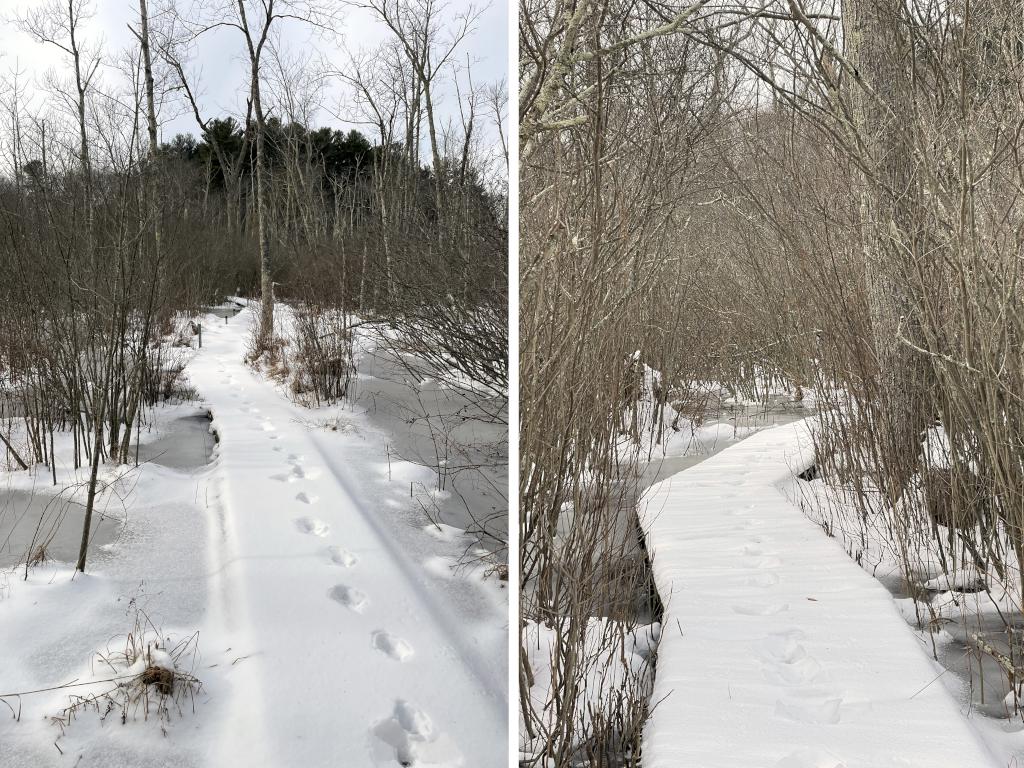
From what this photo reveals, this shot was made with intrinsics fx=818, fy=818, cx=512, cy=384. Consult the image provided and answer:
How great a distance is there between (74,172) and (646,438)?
3.53 m

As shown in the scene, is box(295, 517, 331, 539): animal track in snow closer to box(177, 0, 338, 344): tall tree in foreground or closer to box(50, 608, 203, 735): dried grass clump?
box(50, 608, 203, 735): dried grass clump

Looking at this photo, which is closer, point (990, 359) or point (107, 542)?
point (107, 542)

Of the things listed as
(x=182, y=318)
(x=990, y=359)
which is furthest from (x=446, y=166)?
(x=182, y=318)

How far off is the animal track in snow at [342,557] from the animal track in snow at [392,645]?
0.50 ft

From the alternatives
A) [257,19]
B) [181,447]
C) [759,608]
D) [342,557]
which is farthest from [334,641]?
[759,608]

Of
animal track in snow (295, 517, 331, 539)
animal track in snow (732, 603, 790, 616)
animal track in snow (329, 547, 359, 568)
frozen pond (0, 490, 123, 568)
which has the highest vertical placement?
frozen pond (0, 490, 123, 568)

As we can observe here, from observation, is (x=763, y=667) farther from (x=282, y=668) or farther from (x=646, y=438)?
(x=646, y=438)

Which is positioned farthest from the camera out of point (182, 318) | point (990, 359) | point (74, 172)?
point (182, 318)

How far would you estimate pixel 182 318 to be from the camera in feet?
12.1

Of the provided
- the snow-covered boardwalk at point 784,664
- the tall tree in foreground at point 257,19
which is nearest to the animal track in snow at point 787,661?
the snow-covered boardwalk at point 784,664

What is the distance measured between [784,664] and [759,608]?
12.4 inches

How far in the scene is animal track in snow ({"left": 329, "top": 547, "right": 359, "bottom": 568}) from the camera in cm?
140

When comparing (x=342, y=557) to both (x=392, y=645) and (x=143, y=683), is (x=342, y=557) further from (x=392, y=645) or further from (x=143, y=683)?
(x=143, y=683)

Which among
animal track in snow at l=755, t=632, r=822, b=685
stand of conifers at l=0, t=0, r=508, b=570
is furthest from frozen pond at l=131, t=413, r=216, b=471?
animal track in snow at l=755, t=632, r=822, b=685
